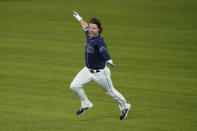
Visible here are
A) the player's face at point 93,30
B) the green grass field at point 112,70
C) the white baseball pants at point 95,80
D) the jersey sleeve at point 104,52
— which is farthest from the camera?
the green grass field at point 112,70

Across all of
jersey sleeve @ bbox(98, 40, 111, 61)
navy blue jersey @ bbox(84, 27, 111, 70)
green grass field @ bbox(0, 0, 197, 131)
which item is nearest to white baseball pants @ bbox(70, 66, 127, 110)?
navy blue jersey @ bbox(84, 27, 111, 70)

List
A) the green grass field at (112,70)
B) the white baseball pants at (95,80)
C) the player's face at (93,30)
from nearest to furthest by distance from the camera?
the player's face at (93,30)
the white baseball pants at (95,80)
the green grass field at (112,70)

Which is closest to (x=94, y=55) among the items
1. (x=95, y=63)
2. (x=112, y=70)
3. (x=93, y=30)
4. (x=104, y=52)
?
(x=95, y=63)

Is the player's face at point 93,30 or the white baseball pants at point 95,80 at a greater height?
the player's face at point 93,30

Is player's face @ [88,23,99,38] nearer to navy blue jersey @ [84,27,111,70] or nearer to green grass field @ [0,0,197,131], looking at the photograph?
navy blue jersey @ [84,27,111,70]

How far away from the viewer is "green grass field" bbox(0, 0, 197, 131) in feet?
32.4

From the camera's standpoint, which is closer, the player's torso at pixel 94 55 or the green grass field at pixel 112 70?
the player's torso at pixel 94 55

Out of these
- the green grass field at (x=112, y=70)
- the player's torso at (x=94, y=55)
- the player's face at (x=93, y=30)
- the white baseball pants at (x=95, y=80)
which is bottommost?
the green grass field at (x=112, y=70)

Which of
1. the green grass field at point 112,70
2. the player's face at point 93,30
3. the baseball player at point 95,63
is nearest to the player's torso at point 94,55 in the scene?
the baseball player at point 95,63

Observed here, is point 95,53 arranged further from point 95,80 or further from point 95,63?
point 95,80

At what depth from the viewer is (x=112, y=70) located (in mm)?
13766

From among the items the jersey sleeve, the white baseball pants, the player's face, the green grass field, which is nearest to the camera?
the jersey sleeve

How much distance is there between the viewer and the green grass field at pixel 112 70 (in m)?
9.89

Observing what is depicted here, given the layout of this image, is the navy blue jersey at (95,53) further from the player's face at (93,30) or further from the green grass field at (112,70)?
the green grass field at (112,70)
